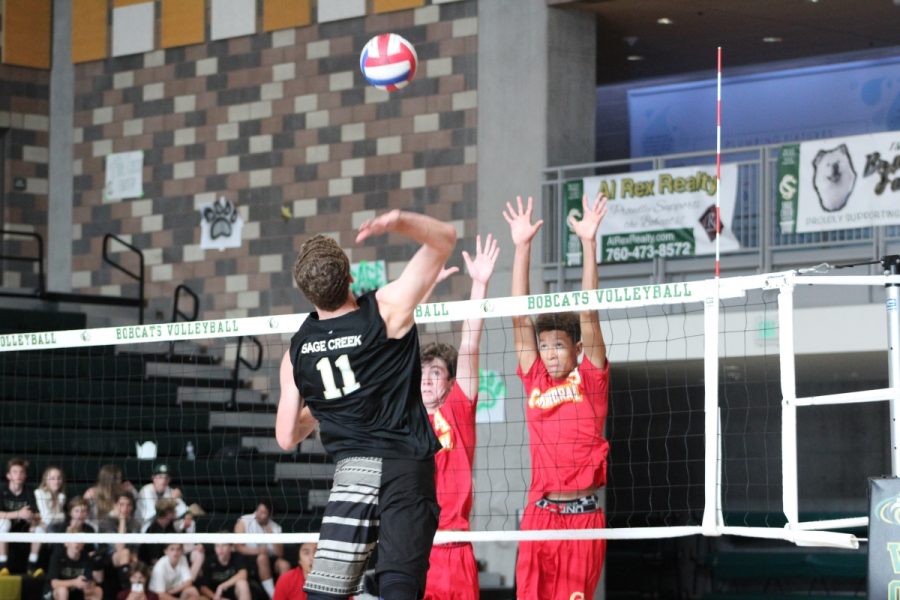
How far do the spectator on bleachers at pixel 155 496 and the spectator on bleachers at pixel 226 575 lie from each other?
1.01 ft

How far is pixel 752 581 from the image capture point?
15.4m

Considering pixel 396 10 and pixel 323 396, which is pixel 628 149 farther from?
pixel 323 396

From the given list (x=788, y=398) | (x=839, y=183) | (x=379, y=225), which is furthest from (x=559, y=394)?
(x=839, y=183)

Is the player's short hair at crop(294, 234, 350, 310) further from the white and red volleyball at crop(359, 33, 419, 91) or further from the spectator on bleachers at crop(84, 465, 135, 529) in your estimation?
the spectator on bleachers at crop(84, 465, 135, 529)

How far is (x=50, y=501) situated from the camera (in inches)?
436

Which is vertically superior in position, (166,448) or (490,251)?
(490,251)

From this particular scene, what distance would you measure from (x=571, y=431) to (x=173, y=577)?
5.28 metres

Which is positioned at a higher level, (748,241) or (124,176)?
(124,176)

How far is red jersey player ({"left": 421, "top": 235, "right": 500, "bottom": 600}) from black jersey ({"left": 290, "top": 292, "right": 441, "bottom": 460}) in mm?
1838

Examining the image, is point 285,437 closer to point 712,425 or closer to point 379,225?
point 379,225

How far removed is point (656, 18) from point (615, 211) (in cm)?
251

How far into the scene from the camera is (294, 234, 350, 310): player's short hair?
15.9ft

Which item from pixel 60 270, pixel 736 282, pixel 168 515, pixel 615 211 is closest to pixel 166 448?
pixel 168 515

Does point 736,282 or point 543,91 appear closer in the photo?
point 736,282
